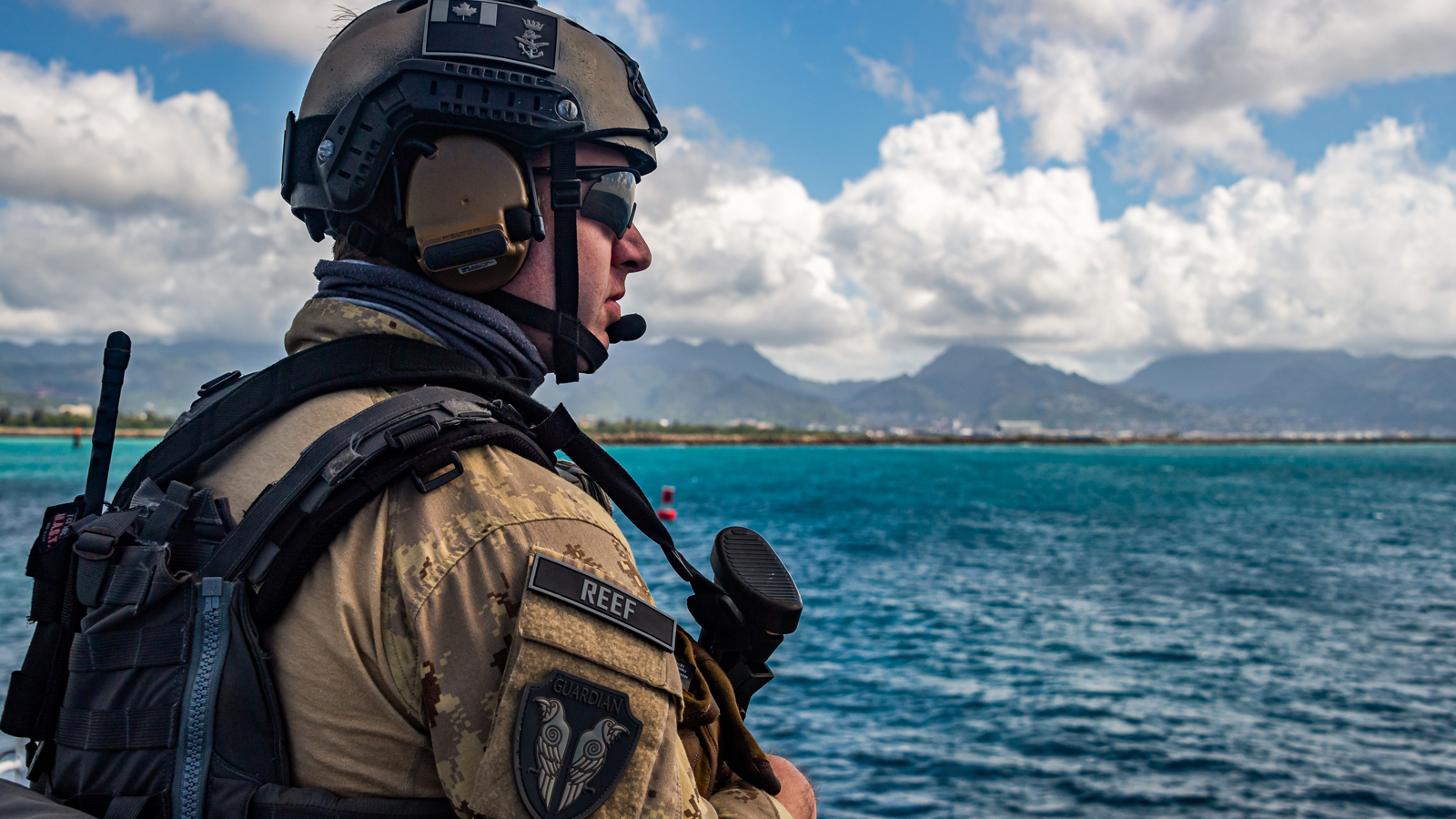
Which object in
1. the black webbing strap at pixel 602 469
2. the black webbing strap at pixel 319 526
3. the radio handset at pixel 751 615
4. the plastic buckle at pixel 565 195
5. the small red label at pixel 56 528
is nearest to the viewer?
the black webbing strap at pixel 319 526

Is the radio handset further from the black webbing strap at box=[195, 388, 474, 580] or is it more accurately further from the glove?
the black webbing strap at box=[195, 388, 474, 580]

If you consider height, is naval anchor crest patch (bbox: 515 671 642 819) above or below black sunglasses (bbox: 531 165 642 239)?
below

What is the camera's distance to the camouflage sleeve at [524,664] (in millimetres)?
1567

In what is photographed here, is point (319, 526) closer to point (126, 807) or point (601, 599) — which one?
point (601, 599)

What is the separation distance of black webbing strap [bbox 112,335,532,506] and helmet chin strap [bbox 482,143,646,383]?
346 millimetres

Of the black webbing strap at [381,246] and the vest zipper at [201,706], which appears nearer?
the vest zipper at [201,706]

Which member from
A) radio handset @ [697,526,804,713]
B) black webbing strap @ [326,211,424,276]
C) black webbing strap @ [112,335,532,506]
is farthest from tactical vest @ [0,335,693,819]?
radio handset @ [697,526,804,713]

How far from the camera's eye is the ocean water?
11.6 m

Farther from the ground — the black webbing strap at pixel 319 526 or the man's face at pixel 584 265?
the man's face at pixel 584 265

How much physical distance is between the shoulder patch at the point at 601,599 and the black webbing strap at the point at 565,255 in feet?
2.74

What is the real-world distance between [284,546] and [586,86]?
4.84 ft

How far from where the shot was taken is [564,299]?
2.43m

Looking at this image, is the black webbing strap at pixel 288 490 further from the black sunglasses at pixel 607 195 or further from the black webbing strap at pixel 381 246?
the black sunglasses at pixel 607 195

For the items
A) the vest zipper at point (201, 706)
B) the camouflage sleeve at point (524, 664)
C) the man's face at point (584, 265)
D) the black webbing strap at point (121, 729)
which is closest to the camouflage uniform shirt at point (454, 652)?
the camouflage sleeve at point (524, 664)
